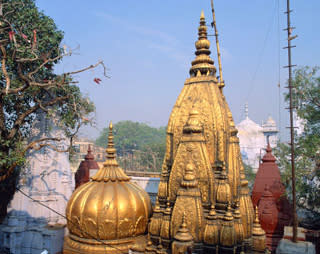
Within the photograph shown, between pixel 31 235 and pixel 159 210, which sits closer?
pixel 159 210

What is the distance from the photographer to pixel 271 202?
1293 centimetres

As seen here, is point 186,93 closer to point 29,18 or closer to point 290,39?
point 290,39

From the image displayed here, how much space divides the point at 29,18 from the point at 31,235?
27.8 ft

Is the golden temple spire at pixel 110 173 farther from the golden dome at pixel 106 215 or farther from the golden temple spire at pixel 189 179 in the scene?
the golden temple spire at pixel 189 179

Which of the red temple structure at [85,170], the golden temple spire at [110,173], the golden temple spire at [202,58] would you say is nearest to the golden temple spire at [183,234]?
the golden temple spire at [110,173]

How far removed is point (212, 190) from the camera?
322 inches

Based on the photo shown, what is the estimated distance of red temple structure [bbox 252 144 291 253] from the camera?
40.9 feet

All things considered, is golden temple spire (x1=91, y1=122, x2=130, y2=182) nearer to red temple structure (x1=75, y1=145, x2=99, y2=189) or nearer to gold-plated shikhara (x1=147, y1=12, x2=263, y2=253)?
gold-plated shikhara (x1=147, y1=12, x2=263, y2=253)

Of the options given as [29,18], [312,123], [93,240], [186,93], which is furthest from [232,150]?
[29,18]

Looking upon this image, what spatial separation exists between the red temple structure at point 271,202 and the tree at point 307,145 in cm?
85

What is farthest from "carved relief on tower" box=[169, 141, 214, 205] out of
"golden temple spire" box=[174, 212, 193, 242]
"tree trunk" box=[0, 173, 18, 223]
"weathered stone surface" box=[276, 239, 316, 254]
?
"tree trunk" box=[0, 173, 18, 223]

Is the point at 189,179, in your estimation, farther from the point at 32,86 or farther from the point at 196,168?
the point at 32,86

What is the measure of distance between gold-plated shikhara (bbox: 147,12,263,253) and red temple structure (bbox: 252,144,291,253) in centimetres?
406

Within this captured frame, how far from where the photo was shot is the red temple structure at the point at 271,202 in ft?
40.9
